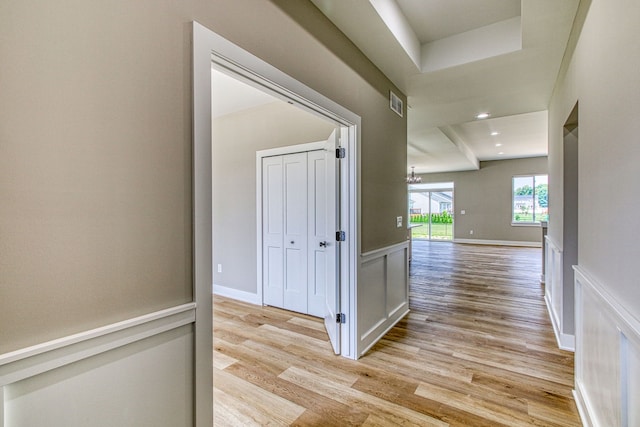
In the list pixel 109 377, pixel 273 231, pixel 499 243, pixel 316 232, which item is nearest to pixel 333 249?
pixel 316 232

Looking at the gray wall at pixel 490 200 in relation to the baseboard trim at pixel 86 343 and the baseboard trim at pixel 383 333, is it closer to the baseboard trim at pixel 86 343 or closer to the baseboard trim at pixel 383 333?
the baseboard trim at pixel 383 333

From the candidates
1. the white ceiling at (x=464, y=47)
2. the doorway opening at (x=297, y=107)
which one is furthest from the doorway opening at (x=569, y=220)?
the doorway opening at (x=297, y=107)

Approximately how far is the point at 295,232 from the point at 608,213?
113 inches

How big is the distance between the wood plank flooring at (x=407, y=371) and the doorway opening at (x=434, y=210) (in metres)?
7.95

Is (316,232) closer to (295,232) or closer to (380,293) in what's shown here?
(295,232)

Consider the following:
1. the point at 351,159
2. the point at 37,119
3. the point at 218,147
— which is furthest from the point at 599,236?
the point at 218,147

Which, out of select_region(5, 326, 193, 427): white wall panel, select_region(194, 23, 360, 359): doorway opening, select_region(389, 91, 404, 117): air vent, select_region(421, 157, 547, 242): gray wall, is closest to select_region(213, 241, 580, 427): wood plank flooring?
select_region(194, 23, 360, 359): doorway opening

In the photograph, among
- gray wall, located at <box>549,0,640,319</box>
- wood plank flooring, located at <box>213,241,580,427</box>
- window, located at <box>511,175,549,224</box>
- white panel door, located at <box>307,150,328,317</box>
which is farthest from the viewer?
window, located at <box>511,175,549,224</box>

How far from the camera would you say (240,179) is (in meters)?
4.24

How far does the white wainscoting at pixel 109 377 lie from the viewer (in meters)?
0.85

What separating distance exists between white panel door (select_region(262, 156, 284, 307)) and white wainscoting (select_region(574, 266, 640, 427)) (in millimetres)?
2875

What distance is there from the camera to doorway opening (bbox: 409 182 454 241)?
11.6 m

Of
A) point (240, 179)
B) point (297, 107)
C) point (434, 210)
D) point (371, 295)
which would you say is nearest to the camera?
point (297, 107)

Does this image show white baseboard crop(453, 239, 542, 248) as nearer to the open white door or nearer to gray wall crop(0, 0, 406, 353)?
the open white door
